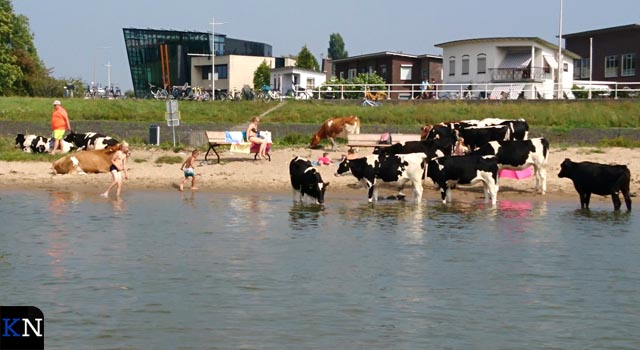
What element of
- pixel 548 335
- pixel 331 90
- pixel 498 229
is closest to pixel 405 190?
pixel 498 229

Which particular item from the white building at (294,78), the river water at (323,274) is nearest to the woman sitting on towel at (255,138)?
the river water at (323,274)

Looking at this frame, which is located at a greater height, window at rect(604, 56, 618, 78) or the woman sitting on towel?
window at rect(604, 56, 618, 78)

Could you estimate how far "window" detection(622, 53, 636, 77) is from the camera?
213 ft

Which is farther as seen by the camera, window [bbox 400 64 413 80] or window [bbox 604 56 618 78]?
window [bbox 604 56 618 78]

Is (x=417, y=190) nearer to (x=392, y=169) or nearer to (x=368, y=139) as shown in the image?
(x=392, y=169)

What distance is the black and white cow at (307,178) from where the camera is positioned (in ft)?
71.5

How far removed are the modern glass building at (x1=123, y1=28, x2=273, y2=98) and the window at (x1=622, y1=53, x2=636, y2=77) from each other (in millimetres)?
35798

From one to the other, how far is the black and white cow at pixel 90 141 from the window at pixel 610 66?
151 ft

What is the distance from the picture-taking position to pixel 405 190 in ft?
81.6

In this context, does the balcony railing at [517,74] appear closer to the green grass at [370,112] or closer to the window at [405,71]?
the green grass at [370,112]

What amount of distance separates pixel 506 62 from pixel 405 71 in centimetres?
1177

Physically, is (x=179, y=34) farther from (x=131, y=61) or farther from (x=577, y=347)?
(x=577, y=347)

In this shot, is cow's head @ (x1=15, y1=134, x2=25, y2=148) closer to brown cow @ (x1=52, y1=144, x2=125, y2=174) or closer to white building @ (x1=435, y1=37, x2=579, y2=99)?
brown cow @ (x1=52, y1=144, x2=125, y2=174)

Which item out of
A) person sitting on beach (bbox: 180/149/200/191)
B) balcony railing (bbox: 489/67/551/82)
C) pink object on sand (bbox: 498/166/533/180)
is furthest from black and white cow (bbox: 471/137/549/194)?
balcony railing (bbox: 489/67/551/82)
